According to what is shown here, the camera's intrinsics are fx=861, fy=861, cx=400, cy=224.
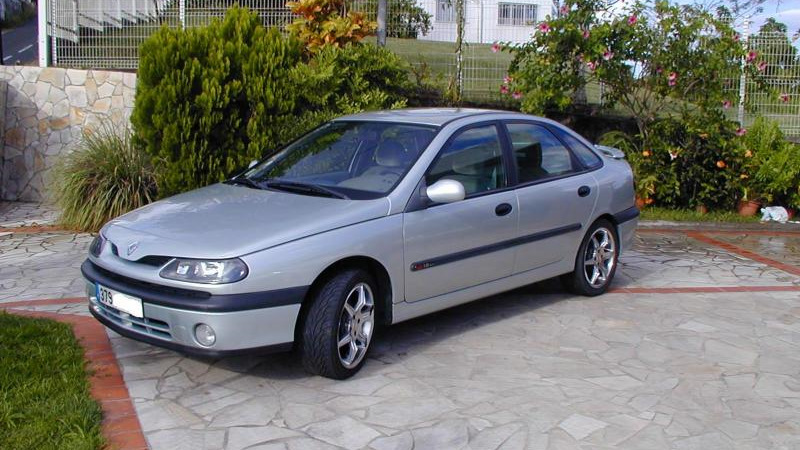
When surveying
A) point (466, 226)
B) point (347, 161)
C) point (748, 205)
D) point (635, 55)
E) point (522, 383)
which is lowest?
point (522, 383)

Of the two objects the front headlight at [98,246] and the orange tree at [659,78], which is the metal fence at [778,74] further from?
the front headlight at [98,246]

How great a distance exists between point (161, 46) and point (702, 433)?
724cm

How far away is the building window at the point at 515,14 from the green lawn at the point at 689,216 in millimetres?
3219

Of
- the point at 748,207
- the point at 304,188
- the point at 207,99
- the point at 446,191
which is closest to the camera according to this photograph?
the point at 446,191

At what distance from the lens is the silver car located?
185 inches

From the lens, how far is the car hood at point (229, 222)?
4777mm

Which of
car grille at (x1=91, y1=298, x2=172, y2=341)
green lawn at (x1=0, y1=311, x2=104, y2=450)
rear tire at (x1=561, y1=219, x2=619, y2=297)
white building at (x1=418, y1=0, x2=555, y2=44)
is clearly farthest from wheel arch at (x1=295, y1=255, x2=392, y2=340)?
white building at (x1=418, y1=0, x2=555, y2=44)

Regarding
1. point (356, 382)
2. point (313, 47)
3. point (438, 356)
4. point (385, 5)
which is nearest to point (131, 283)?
point (356, 382)

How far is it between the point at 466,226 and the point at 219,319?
75.3 inches

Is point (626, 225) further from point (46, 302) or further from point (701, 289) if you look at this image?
point (46, 302)

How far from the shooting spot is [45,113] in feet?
→ 37.9

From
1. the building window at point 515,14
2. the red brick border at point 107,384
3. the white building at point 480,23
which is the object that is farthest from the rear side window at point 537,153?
the building window at point 515,14

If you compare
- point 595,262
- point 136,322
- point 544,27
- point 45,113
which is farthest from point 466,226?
point 45,113

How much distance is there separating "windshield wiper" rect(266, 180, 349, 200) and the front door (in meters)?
0.51
